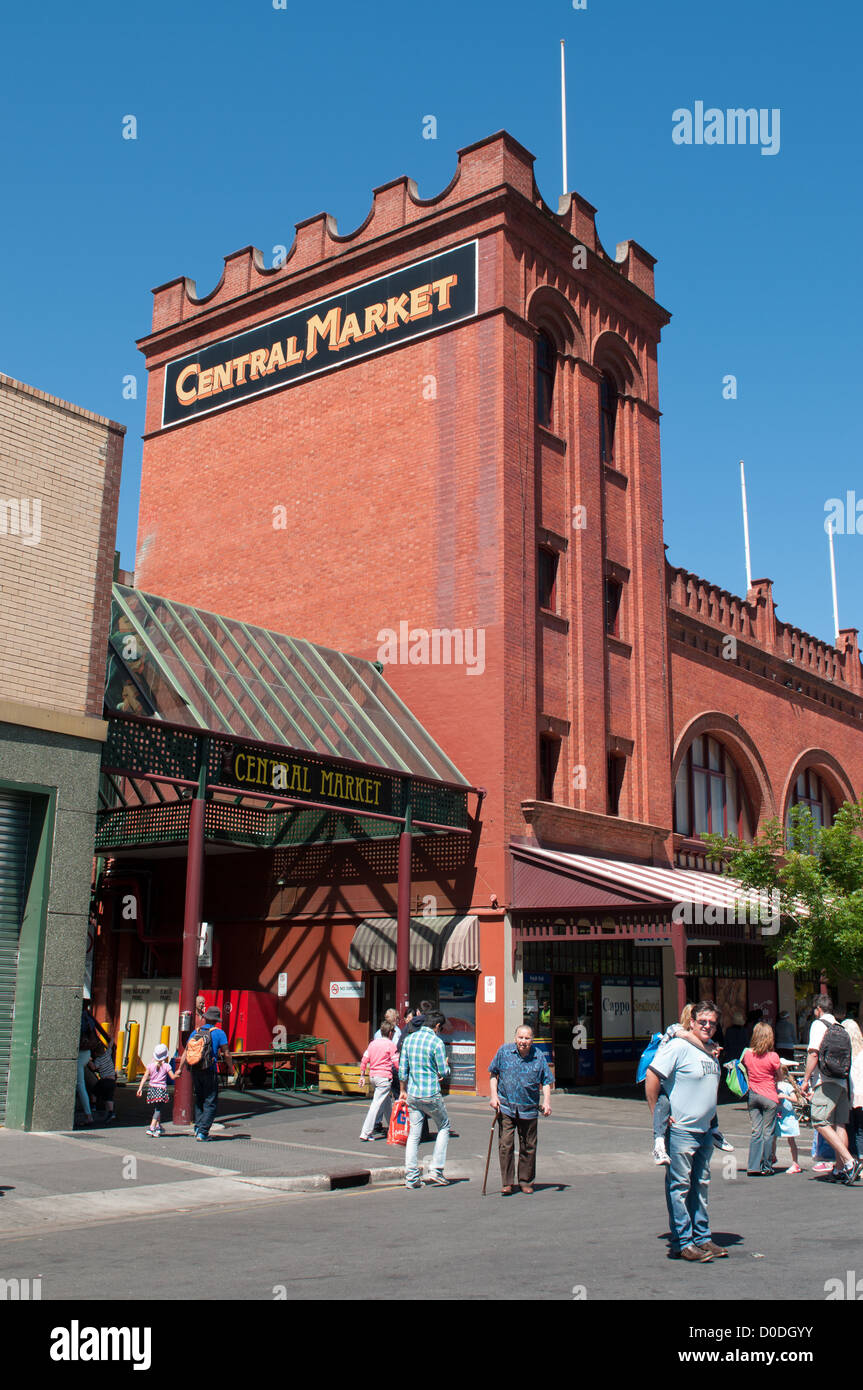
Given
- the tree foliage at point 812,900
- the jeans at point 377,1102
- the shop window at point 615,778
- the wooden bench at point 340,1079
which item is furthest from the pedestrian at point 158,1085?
the shop window at point 615,778

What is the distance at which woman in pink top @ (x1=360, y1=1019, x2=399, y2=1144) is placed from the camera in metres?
16.6

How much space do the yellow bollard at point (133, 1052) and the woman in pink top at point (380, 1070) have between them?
9591 millimetres

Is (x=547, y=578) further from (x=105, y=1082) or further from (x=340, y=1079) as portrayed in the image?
(x=105, y=1082)

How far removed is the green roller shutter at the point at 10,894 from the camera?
16.1 meters

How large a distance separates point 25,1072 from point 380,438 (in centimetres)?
1761

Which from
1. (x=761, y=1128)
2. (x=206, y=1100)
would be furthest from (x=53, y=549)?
(x=761, y=1128)

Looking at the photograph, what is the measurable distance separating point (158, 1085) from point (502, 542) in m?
13.9

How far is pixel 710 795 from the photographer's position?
34062 mm

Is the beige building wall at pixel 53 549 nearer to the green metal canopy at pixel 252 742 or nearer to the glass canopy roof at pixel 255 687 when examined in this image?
the green metal canopy at pixel 252 742

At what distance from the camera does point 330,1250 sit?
9219 mm

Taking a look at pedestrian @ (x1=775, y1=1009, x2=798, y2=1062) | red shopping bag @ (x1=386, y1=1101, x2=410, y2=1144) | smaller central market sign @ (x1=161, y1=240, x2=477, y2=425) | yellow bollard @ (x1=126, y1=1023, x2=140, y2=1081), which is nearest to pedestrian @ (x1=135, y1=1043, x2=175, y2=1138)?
red shopping bag @ (x1=386, y1=1101, x2=410, y2=1144)

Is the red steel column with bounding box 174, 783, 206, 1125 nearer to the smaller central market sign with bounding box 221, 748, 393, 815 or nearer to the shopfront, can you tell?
the smaller central market sign with bounding box 221, 748, 393, 815

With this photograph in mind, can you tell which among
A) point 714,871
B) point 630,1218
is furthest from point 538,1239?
point 714,871
